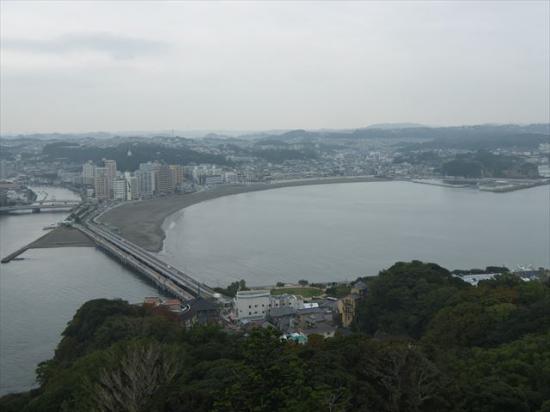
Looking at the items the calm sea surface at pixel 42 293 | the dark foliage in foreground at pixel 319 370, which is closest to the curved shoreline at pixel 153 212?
the calm sea surface at pixel 42 293

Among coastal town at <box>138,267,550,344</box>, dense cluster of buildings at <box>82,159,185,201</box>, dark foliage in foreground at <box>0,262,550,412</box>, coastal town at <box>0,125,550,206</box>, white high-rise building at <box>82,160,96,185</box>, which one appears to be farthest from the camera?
white high-rise building at <box>82,160,96,185</box>

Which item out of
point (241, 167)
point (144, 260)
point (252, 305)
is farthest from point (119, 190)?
point (252, 305)

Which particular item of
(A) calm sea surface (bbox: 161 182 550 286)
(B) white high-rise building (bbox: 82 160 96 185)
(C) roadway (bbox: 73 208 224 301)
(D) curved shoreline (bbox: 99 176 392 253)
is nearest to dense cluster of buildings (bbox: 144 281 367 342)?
(C) roadway (bbox: 73 208 224 301)

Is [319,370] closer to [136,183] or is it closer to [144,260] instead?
[144,260]

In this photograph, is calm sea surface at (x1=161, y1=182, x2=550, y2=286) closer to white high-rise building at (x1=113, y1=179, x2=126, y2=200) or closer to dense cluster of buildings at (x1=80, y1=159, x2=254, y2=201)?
dense cluster of buildings at (x1=80, y1=159, x2=254, y2=201)

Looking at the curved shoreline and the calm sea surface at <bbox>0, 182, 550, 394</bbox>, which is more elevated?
the calm sea surface at <bbox>0, 182, 550, 394</bbox>

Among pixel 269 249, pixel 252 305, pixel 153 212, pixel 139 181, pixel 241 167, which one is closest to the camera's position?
pixel 252 305
